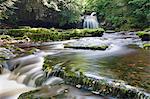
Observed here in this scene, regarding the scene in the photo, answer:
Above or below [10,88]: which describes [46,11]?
above

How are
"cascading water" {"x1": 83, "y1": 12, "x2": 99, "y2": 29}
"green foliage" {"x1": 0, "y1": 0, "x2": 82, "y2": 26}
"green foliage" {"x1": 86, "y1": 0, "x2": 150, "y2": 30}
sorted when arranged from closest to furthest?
"green foliage" {"x1": 0, "y1": 0, "x2": 82, "y2": 26}
"green foliage" {"x1": 86, "y1": 0, "x2": 150, "y2": 30}
"cascading water" {"x1": 83, "y1": 12, "x2": 99, "y2": 29}

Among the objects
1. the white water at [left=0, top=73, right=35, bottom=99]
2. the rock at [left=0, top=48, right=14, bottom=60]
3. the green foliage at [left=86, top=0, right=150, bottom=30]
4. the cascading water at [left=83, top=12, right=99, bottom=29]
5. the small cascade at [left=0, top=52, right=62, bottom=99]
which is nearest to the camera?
the white water at [left=0, top=73, right=35, bottom=99]

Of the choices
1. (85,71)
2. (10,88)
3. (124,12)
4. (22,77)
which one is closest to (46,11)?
(124,12)

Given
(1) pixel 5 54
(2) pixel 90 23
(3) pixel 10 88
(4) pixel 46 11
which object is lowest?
(3) pixel 10 88

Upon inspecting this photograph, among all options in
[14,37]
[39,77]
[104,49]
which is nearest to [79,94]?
[39,77]

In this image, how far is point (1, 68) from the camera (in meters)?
9.42

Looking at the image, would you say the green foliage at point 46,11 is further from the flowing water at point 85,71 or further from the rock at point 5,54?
the flowing water at point 85,71

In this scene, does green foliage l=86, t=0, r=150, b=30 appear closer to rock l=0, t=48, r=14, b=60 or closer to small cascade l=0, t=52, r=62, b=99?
rock l=0, t=48, r=14, b=60

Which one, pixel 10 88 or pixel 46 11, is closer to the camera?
pixel 10 88

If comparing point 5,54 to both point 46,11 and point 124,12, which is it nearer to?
point 46,11

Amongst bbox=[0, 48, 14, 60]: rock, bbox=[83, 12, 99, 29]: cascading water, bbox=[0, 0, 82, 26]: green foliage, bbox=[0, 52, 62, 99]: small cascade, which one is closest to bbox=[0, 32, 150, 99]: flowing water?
bbox=[0, 52, 62, 99]: small cascade

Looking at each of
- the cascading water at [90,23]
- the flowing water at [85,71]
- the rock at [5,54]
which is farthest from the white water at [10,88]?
the cascading water at [90,23]

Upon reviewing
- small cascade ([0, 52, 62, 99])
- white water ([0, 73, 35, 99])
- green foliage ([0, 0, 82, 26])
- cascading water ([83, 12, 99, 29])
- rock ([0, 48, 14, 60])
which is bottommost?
white water ([0, 73, 35, 99])

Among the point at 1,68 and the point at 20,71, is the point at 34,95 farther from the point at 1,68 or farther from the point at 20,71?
the point at 1,68
